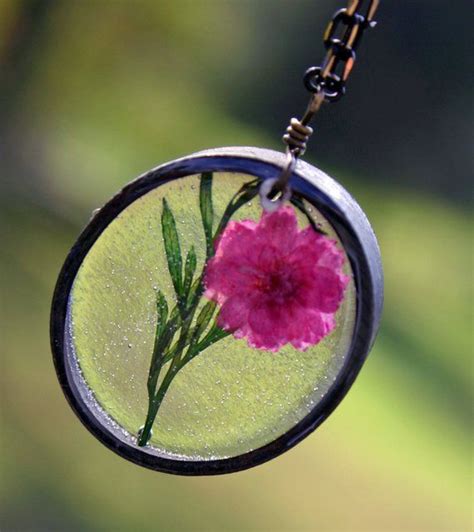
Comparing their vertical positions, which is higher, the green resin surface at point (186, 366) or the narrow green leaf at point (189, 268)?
the narrow green leaf at point (189, 268)

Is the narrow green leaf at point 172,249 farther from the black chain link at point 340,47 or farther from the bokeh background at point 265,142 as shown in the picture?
the bokeh background at point 265,142

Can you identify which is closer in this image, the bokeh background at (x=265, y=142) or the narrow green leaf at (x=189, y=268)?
the narrow green leaf at (x=189, y=268)

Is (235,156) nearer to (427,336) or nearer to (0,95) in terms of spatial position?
(427,336)

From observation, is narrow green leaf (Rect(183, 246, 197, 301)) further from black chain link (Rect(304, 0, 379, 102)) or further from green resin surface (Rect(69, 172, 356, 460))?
black chain link (Rect(304, 0, 379, 102))

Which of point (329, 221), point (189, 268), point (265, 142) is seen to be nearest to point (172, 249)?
point (189, 268)

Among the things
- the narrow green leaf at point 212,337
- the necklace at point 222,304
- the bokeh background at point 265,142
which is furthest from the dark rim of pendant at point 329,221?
the bokeh background at point 265,142

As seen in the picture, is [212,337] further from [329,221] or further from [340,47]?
[340,47]

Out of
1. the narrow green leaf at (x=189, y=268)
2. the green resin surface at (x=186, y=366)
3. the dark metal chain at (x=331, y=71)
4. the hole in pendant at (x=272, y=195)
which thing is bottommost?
the green resin surface at (x=186, y=366)

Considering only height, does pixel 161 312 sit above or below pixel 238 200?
below
